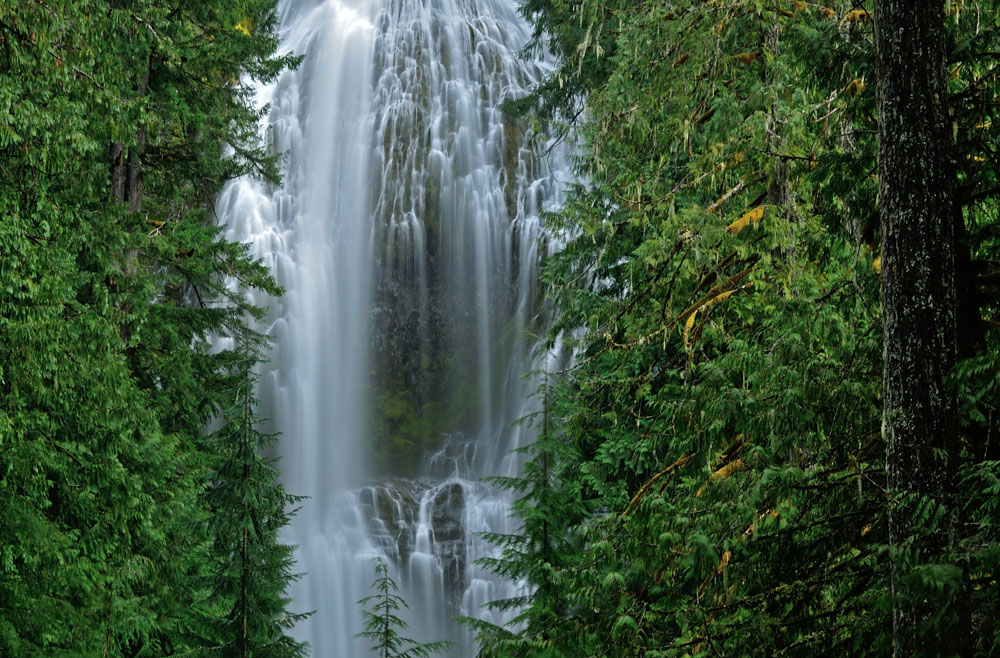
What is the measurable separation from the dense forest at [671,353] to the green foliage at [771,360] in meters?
0.03

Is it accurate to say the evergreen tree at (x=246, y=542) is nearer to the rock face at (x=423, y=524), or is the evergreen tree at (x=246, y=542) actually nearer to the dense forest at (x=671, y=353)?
the dense forest at (x=671, y=353)

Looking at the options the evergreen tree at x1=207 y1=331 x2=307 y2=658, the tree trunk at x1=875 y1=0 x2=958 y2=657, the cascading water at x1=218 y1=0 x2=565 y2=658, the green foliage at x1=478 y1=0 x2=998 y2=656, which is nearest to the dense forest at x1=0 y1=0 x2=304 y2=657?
the evergreen tree at x1=207 y1=331 x2=307 y2=658

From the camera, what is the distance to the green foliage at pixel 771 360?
4375mm

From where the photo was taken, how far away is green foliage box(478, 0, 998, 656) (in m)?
4.38

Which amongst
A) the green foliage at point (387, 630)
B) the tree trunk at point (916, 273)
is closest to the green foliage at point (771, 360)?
the tree trunk at point (916, 273)

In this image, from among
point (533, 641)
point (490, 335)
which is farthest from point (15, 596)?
point (490, 335)

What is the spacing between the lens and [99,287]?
400 inches

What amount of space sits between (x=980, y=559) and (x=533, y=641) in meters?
2.84

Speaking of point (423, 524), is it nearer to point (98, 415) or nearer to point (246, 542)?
point (246, 542)

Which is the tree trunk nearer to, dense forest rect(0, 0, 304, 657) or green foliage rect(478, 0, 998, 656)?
green foliage rect(478, 0, 998, 656)

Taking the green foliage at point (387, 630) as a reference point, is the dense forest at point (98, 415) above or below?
above

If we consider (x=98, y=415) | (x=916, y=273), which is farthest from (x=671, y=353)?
(x=916, y=273)

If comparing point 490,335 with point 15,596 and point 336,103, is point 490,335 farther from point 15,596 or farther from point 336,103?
point 15,596

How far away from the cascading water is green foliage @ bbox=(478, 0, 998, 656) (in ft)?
50.9
